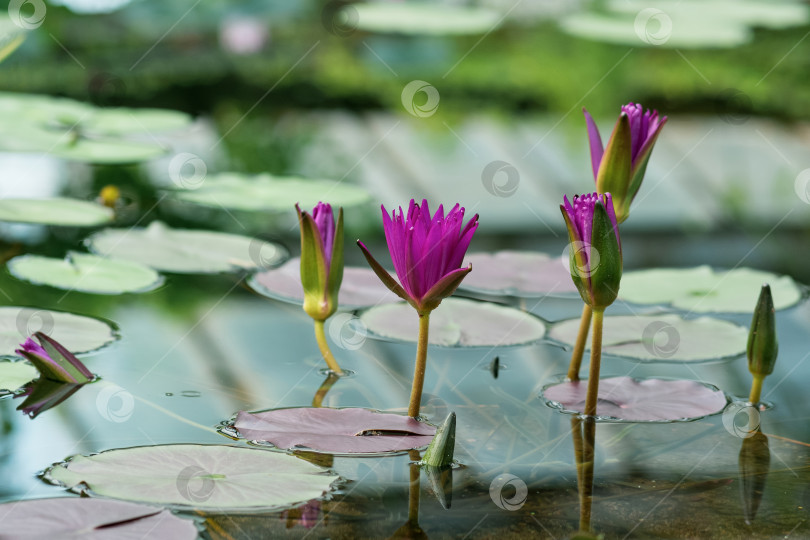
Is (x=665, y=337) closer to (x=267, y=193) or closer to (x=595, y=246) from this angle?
(x=595, y=246)

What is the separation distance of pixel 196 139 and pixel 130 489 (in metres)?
1.82

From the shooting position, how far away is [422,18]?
3.98 meters

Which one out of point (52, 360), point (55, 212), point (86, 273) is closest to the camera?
point (52, 360)

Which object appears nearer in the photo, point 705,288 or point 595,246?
point 595,246

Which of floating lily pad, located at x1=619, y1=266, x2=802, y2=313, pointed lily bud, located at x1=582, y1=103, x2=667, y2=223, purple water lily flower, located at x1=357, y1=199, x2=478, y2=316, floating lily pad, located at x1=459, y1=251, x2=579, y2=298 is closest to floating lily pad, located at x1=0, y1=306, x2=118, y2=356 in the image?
purple water lily flower, located at x1=357, y1=199, x2=478, y2=316

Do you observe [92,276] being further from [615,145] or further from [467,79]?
[467,79]

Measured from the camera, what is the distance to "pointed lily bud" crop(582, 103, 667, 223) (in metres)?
1.33

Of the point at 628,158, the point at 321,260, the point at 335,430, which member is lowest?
the point at 335,430

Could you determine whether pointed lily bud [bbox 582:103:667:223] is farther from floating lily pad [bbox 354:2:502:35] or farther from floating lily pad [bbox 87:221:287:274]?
floating lily pad [bbox 354:2:502:35]

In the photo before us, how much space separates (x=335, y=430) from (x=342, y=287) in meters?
0.55

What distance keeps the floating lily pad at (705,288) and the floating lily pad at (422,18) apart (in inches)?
80.6

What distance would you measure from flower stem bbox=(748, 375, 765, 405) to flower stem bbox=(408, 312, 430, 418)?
463mm

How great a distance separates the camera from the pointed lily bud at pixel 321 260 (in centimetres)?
132

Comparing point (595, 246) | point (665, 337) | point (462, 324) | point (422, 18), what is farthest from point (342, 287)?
point (422, 18)
